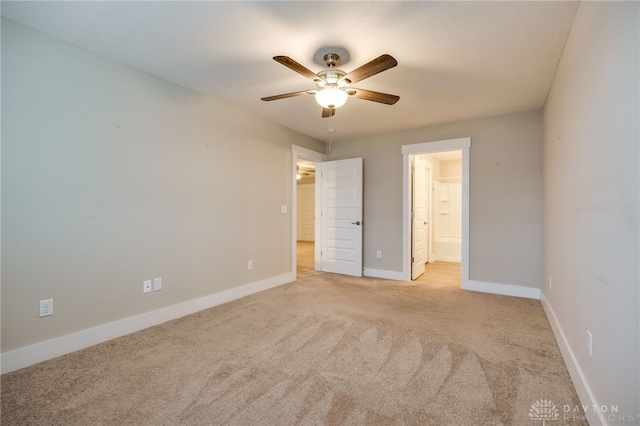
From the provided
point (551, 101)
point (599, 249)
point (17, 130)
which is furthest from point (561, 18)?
point (17, 130)

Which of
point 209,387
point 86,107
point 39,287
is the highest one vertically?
point 86,107

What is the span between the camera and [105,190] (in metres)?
2.63

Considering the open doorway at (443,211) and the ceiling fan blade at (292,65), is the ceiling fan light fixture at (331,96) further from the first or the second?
the open doorway at (443,211)

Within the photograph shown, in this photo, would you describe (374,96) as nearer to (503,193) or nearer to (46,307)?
(503,193)

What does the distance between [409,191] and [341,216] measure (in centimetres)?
129

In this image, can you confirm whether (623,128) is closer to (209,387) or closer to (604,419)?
(604,419)

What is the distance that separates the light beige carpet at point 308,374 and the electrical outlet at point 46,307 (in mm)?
368

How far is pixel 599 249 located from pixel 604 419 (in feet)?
2.66

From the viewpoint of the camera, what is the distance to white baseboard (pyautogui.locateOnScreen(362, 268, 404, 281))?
16.2 ft

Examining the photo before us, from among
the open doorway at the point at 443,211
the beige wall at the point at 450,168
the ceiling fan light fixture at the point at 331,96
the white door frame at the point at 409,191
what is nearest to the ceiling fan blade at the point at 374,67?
the ceiling fan light fixture at the point at 331,96

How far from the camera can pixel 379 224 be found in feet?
17.0

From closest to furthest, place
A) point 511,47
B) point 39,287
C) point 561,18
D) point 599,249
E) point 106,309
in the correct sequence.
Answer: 1. point 599,249
2. point 561,18
3. point 39,287
4. point 511,47
5. point 106,309

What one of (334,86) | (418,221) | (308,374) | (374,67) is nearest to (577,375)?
(308,374)

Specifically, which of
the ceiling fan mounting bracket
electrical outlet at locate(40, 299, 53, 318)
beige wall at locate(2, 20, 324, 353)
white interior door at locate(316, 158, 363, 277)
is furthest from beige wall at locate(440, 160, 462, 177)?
electrical outlet at locate(40, 299, 53, 318)
